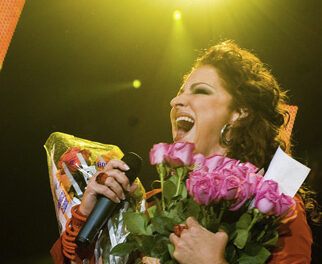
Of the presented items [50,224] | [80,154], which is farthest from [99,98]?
[80,154]

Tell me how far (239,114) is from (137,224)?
787 millimetres

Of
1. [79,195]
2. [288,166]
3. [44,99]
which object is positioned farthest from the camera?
[44,99]

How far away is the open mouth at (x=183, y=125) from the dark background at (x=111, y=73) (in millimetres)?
1267

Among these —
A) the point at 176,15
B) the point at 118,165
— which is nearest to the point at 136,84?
the point at 176,15

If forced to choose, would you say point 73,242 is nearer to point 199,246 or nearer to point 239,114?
point 199,246

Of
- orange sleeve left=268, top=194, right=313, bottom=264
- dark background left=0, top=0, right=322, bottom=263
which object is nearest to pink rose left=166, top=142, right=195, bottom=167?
orange sleeve left=268, top=194, right=313, bottom=264

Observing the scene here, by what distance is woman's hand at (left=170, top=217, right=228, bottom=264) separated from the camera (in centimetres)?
81

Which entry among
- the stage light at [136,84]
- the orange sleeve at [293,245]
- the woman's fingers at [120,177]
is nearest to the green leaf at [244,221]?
the orange sleeve at [293,245]

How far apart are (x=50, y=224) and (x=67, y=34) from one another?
1340 mm

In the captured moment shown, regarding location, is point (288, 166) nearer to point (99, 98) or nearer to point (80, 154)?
point (80, 154)

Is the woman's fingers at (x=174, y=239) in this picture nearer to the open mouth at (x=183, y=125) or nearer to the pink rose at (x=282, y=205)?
the pink rose at (x=282, y=205)

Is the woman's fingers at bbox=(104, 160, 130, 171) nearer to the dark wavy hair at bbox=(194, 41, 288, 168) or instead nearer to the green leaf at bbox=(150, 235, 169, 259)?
the green leaf at bbox=(150, 235, 169, 259)

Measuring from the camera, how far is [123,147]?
110 inches

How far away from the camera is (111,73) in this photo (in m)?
2.72
